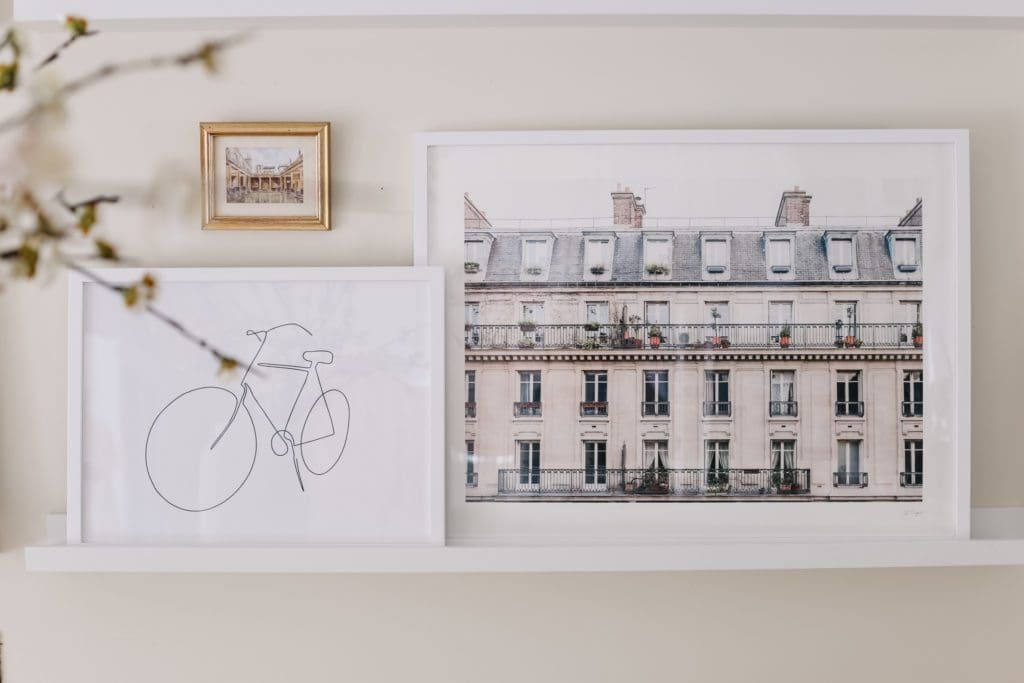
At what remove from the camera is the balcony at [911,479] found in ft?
4.29

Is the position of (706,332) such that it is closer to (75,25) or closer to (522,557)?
(522,557)

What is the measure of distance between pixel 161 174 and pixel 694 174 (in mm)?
830

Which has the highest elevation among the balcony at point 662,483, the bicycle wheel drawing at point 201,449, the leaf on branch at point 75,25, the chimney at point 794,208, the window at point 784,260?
the chimney at point 794,208

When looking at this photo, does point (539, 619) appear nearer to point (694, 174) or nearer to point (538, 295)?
point (538, 295)

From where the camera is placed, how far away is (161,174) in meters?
1.33

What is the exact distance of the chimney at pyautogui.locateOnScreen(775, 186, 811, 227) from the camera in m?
1.31

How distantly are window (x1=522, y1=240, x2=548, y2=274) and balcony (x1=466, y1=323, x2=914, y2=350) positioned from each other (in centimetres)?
10

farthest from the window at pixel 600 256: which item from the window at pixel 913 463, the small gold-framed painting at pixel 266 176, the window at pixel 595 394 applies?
the window at pixel 913 463

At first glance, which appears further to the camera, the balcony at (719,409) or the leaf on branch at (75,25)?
the balcony at (719,409)

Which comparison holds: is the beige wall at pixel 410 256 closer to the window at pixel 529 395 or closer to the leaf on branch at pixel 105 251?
the window at pixel 529 395

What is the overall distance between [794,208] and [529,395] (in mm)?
503

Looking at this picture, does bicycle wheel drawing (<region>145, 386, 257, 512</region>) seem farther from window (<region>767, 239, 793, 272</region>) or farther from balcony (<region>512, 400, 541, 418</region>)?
window (<region>767, 239, 793, 272</region>)

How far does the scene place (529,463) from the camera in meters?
1.30

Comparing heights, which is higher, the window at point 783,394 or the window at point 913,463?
the window at point 783,394
